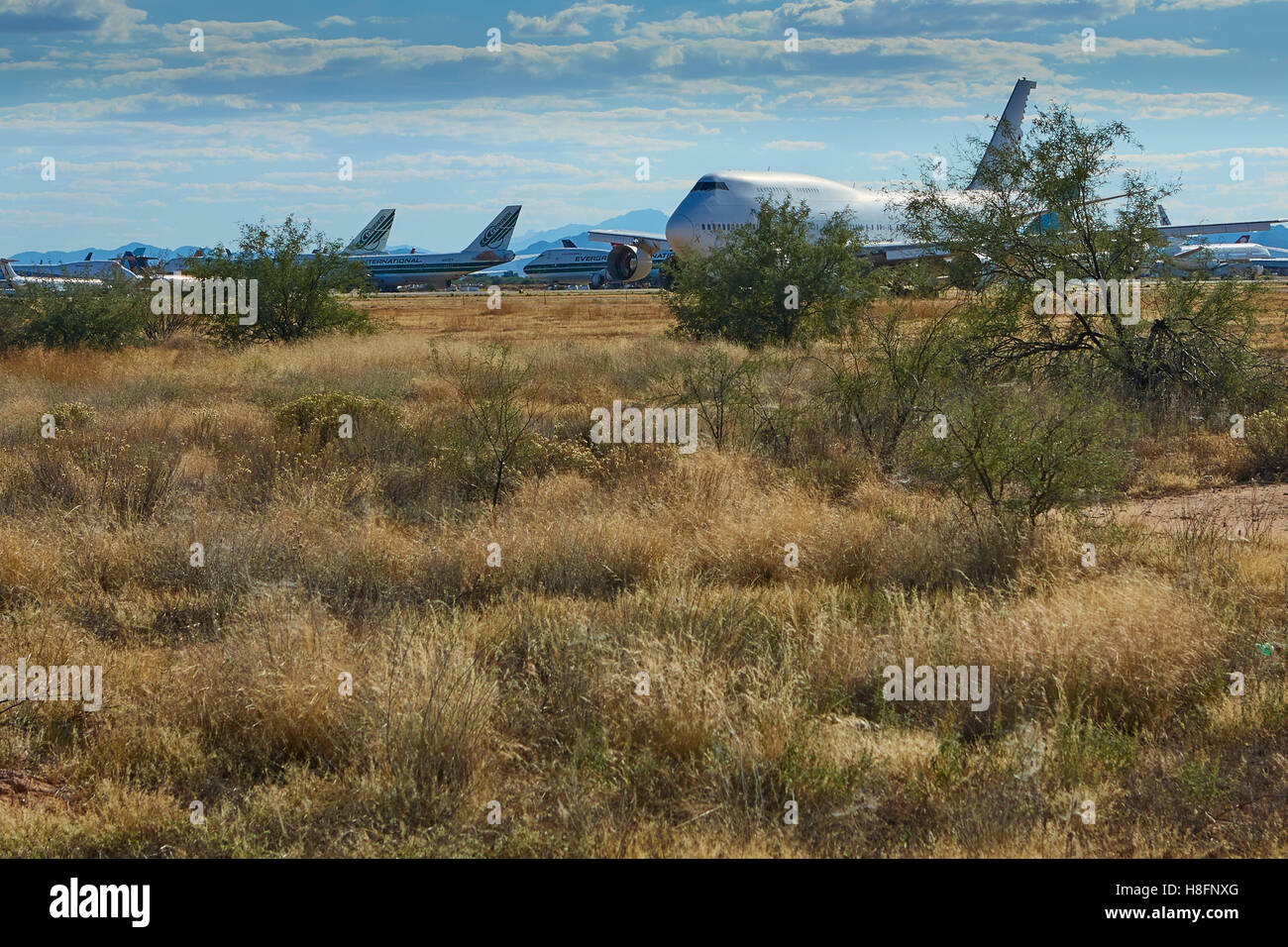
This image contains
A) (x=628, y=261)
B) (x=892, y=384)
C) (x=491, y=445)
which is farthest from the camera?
(x=628, y=261)

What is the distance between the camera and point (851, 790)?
509cm

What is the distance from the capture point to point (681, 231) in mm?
50938

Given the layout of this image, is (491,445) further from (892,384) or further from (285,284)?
(285,284)

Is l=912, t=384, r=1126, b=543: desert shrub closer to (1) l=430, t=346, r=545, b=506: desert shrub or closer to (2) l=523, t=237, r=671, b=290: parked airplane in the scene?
(1) l=430, t=346, r=545, b=506: desert shrub

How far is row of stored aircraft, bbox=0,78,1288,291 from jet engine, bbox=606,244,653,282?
0.21 ft

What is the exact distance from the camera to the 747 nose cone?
5072cm

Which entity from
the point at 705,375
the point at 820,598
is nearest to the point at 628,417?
the point at 705,375

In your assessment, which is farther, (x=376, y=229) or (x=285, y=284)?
(x=376, y=229)

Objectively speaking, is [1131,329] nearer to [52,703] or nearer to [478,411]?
[478,411]

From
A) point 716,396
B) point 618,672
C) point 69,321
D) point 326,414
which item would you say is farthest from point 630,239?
point 618,672

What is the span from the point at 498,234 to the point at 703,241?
60.0 m

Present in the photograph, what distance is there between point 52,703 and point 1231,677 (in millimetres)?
6607

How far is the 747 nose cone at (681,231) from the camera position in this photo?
50.7 m

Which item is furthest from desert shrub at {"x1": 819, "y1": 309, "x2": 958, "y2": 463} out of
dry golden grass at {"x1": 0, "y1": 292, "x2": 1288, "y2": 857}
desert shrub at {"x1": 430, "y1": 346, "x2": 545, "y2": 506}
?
desert shrub at {"x1": 430, "y1": 346, "x2": 545, "y2": 506}
